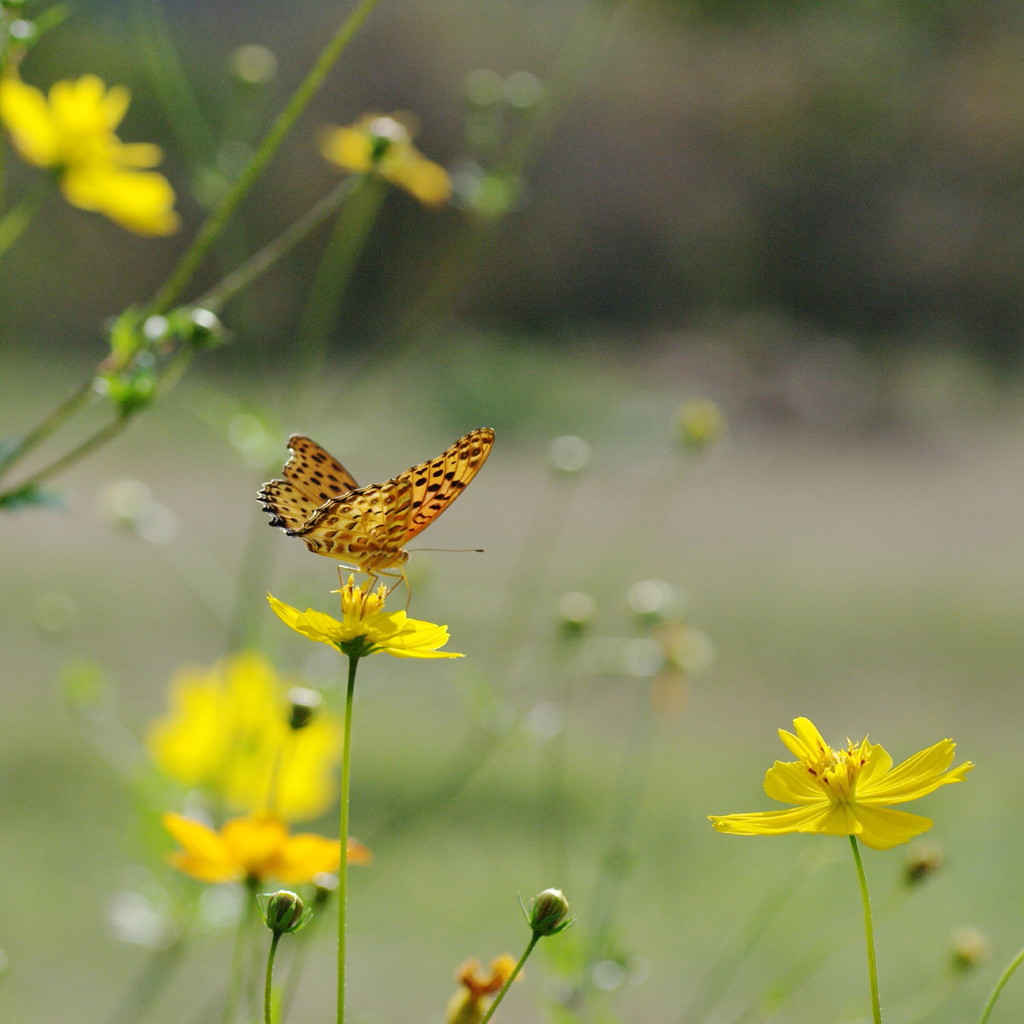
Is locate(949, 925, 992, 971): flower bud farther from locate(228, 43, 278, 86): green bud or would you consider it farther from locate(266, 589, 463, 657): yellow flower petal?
locate(228, 43, 278, 86): green bud

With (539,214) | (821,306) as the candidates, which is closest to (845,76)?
(821,306)

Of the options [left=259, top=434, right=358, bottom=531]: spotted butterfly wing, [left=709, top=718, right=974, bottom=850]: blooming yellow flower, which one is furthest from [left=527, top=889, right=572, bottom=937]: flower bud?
[left=259, top=434, right=358, bottom=531]: spotted butterfly wing

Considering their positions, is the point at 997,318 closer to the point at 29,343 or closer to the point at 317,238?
the point at 317,238

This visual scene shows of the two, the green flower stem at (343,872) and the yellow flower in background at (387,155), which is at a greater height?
the yellow flower in background at (387,155)

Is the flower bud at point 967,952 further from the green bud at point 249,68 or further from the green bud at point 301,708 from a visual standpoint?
the green bud at point 249,68

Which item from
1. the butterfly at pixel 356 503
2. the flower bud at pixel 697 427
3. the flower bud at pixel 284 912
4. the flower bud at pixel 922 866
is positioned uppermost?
the flower bud at pixel 697 427

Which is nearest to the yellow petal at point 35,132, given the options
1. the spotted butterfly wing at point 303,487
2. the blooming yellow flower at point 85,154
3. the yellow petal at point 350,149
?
the blooming yellow flower at point 85,154
